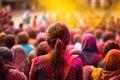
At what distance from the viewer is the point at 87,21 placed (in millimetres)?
22672

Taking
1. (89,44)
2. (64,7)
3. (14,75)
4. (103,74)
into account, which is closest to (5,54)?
(14,75)

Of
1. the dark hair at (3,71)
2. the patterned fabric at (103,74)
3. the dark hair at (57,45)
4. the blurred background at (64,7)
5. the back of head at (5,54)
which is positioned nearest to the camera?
the dark hair at (57,45)

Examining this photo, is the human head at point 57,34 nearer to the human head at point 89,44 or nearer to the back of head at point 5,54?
the back of head at point 5,54

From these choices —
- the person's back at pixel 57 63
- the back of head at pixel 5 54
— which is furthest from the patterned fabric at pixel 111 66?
the back of head at pixel 5 54

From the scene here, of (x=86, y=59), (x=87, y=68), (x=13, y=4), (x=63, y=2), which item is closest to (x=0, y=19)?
(x=86, y=59)

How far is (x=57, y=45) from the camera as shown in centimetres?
482

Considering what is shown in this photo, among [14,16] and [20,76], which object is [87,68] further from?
[14,16]

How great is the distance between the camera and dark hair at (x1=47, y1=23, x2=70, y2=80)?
4.82 m

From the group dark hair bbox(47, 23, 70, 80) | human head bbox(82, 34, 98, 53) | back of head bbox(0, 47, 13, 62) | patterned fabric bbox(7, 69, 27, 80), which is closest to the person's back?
dark hair bbox(47, 23, 70, 80)

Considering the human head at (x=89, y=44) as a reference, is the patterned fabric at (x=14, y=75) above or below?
above

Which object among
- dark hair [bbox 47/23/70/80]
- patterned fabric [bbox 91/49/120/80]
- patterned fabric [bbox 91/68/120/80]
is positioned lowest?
patterned fabric [bbox 91/68/120/80]

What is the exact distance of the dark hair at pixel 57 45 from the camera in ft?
15.8

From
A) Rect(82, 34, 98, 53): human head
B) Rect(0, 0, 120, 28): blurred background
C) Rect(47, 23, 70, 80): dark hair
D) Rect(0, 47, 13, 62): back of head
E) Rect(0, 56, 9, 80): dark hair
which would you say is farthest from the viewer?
Rect(0, 0, 120, 28): blurred background

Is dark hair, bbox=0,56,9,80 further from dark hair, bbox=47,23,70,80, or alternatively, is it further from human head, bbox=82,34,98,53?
human head, bbox=82,34,98,53
